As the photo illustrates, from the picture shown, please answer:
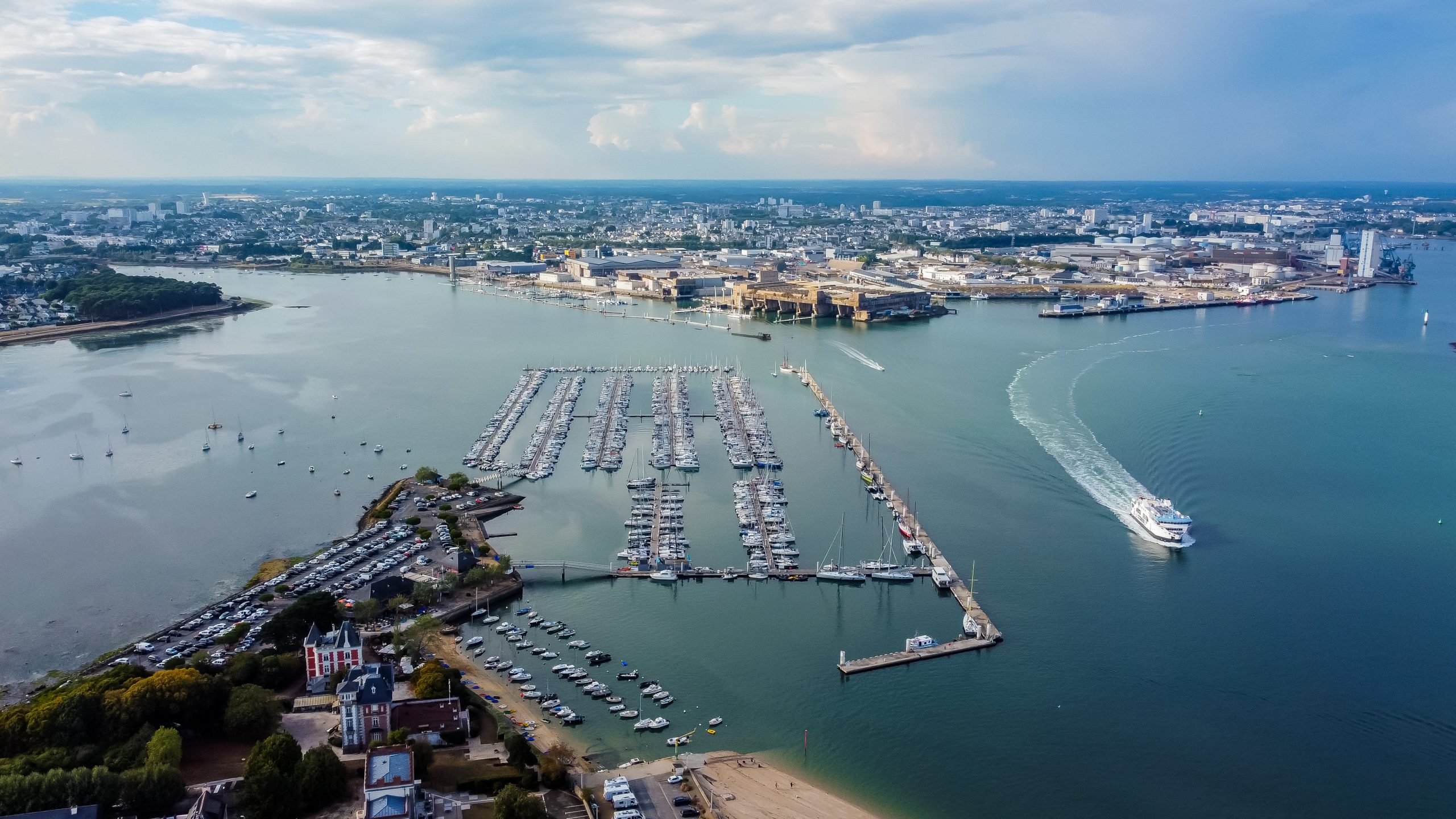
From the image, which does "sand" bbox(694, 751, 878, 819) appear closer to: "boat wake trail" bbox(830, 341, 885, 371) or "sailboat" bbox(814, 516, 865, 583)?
"sailboat" bbox(814, 516, 865, 583)

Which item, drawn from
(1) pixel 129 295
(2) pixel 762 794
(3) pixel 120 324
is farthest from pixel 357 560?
(1) pixel 129 295

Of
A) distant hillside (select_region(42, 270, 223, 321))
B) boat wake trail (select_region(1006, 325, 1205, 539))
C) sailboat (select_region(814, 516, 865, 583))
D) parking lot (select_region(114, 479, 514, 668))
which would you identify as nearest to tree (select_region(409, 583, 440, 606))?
parking lot (select_region(114, 479, 514, 668))

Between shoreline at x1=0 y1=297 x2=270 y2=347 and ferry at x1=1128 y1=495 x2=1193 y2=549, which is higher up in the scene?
shoreline at x1=0 y1=297 x2=270 y2=347

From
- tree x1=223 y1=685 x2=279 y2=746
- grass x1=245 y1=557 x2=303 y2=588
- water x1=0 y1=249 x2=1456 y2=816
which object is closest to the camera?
tree x1=223 y1=685 x2=279 y2=746

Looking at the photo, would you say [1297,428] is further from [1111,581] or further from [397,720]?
[397,720]

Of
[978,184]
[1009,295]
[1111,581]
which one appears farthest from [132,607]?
[978,184]

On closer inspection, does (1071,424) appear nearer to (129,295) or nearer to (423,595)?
(423,595)

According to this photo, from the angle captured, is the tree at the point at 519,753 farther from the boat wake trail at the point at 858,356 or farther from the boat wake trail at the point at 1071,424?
the boat wake trail at the point at 858,356
